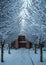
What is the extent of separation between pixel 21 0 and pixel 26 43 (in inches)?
922

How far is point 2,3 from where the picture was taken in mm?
9258

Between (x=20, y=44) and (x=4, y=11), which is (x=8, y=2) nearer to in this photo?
(x=4, y=11)

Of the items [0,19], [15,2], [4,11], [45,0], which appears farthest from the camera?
[0,19]

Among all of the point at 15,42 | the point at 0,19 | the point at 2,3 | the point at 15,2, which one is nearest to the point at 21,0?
the point at 15,2

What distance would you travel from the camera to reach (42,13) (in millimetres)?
10680

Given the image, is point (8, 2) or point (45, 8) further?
point (45, 8)

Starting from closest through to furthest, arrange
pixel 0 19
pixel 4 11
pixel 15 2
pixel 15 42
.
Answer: pixel 15 2, pixel 4 11, pixel 0 19, pixel 15 42

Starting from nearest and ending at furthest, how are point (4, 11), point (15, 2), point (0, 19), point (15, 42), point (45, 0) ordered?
point (45, 0), point (15, 2), point (4, 11), point (0, 19), point (15, 42)

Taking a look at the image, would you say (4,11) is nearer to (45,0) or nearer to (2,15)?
(2,15)

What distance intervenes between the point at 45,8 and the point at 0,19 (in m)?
2.66

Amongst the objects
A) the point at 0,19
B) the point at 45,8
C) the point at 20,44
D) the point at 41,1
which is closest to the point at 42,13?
the point at 45,8

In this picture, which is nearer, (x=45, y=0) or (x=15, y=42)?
(x=45, y=0)

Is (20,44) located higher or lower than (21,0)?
lower

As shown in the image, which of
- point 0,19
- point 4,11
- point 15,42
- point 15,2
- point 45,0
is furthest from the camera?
point 15,42
